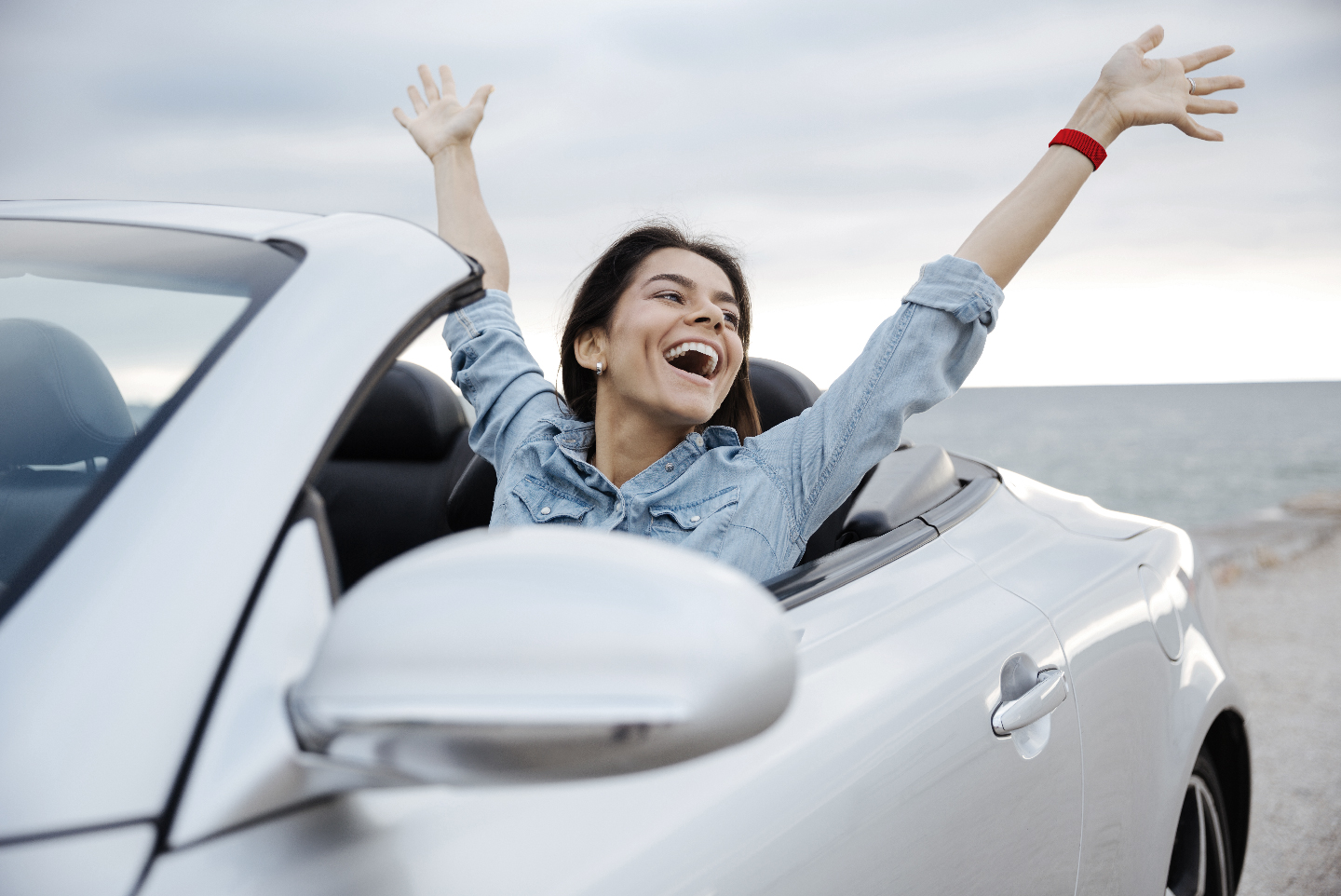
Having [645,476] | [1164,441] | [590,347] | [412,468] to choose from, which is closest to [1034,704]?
[645,476]

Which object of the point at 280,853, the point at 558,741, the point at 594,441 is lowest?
the point at 594,441

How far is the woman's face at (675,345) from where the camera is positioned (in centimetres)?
206

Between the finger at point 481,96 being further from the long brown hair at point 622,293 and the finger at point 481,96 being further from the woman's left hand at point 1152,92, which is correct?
the woman's left hand at point 1152,92

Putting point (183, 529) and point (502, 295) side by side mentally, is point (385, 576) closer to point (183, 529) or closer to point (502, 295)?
point (183, 529)

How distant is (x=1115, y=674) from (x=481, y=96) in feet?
5.82

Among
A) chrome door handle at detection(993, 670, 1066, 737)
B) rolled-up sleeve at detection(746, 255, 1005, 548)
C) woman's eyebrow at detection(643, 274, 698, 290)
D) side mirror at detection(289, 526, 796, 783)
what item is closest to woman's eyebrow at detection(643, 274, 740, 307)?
woman's eyebrow at detection(643, 274, 698, 290)

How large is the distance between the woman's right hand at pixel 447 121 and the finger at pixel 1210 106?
1453 millimetres

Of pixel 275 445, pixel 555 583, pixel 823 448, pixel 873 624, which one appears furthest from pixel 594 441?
pixel 555 583

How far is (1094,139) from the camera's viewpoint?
5.84 ft

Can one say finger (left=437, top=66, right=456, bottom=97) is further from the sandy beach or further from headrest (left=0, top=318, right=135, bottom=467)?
the sandy beach

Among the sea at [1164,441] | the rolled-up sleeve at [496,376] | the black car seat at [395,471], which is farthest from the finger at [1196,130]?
the sea at [1164,441]

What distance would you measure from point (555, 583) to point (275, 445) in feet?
0.87

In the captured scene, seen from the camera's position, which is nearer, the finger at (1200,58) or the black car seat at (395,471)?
the finger at (1200,58)

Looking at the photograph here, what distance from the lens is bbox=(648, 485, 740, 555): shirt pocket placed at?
178 centimetres
